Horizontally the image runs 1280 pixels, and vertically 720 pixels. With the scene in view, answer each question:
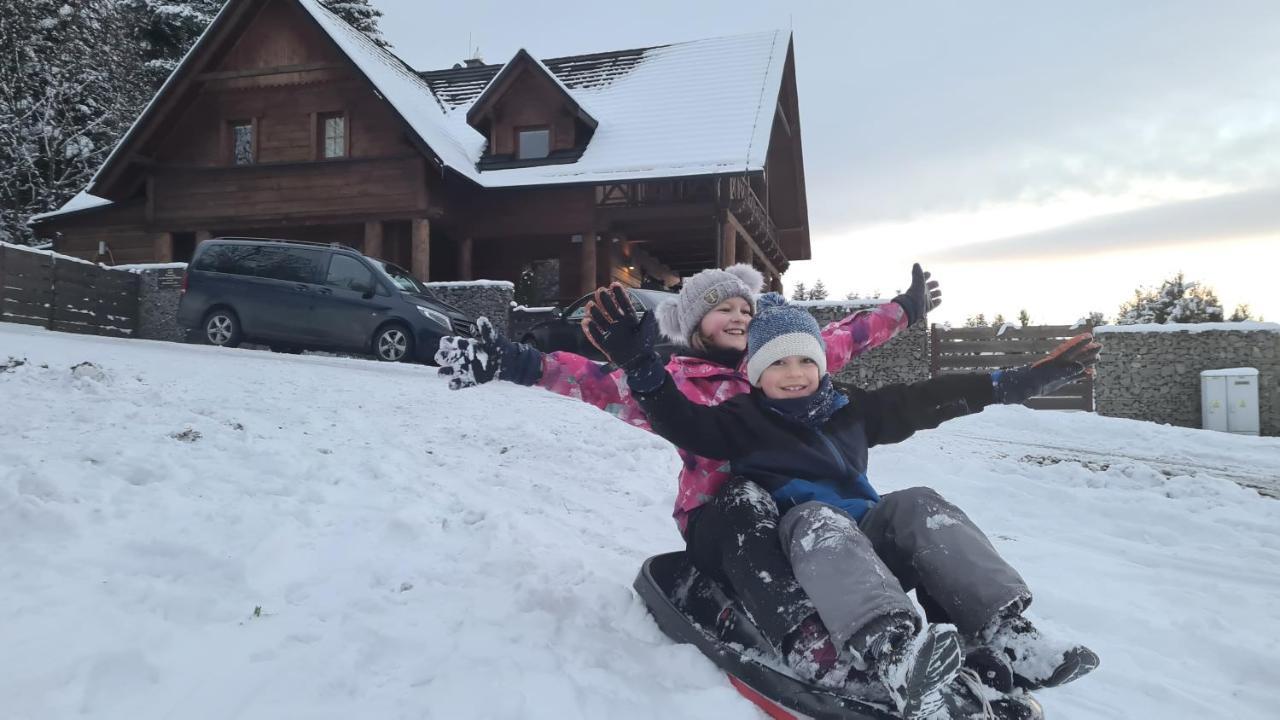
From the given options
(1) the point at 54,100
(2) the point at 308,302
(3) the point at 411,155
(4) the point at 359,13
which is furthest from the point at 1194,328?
(1) the point at 54,100

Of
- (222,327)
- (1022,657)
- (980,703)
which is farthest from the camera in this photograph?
(222,327)

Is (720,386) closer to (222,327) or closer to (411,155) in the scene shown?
(222,327)

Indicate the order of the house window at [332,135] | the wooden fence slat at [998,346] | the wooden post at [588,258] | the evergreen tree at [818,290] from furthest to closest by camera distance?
the evergreen tree at [818,290], the house window at [332,135], the wooden post at [588,258], the wooden fence slat at [998,346]

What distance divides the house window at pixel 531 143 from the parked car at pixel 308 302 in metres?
7.85

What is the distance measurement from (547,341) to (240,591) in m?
7.99

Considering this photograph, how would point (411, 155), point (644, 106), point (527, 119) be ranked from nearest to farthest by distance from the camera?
point (411, 155), point (527, 119), point (644, 106)

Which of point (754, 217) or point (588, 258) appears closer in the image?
point (588, 258)

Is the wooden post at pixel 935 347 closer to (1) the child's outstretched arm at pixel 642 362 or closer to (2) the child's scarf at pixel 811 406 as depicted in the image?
(2) the child's scarf at pixel 811 406

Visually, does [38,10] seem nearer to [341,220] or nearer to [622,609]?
[341,220]

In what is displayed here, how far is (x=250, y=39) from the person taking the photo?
57.1 ft

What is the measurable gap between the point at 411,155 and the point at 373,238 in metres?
2.09

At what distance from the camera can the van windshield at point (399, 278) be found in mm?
10309

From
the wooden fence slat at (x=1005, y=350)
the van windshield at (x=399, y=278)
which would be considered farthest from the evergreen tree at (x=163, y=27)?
the wooden fence slat at (x=1005, y=350)

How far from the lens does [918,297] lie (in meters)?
3.66
